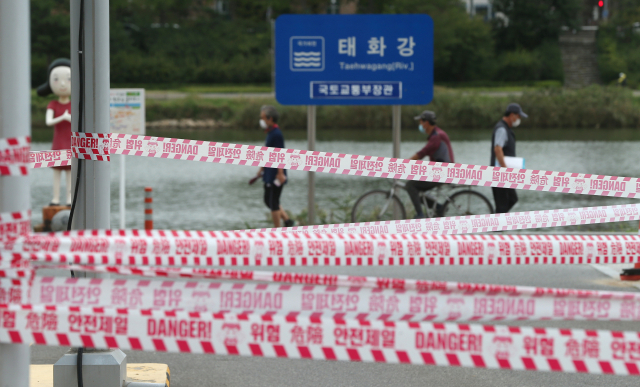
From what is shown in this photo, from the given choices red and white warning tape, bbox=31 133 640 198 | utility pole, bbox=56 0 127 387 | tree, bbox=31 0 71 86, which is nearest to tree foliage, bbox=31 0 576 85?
tree, bbox=31 0 71 86

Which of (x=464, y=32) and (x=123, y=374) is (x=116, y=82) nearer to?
(x=464, y=32)

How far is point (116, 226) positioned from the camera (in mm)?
11242

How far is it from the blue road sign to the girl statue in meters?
2.78

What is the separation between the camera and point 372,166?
17.7 ft

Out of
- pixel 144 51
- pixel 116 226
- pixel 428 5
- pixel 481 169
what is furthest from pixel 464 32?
pixel 481 169

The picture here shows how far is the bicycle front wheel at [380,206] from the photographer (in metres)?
10.0

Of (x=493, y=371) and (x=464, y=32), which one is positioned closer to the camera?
(x=493, y=371)

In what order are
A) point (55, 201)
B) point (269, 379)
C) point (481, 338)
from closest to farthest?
point (481, 338), point (269, 379), point (55, 201)

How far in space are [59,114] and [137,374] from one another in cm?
684

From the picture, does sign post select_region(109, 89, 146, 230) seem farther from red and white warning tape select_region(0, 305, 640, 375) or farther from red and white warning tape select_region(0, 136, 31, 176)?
red and white warning tape select_region(0, 305, 640, 375)

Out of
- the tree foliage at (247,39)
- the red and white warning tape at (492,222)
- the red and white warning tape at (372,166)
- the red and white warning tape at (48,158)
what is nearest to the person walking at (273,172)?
the red and white warning tape at (372,166)

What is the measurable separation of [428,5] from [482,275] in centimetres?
5829

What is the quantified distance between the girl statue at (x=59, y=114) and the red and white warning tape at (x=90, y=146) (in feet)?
21.0

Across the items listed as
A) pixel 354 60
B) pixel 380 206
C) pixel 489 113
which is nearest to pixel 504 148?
pixel 380 206
